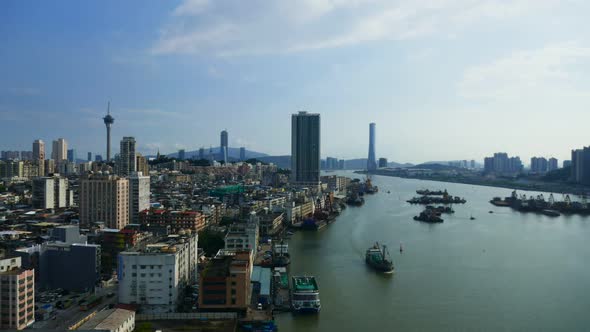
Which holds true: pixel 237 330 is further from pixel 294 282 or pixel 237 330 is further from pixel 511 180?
pixel 511 180

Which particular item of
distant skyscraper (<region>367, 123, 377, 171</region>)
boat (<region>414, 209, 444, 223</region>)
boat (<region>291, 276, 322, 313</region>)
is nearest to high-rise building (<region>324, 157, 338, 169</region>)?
distant skyscraper (<region>367, 123, 377, 171</region>)

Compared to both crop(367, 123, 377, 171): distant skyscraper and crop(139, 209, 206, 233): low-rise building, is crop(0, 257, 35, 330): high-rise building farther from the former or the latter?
crop(367, 123, 377, 171): distant skyscraper

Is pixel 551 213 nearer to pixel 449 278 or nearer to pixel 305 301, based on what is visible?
pixel 449 278

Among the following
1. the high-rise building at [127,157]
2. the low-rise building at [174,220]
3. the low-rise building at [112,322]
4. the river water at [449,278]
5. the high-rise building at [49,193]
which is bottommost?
the river water at [449,278]

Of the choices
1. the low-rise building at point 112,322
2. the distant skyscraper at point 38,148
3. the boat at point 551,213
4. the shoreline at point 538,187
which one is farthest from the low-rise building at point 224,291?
the distant skyscraper at point 38,148

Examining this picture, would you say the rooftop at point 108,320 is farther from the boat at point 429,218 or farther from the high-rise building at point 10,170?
the high-rise building at point 10,170

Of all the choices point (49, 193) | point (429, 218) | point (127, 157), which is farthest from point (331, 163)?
point (49, 193)

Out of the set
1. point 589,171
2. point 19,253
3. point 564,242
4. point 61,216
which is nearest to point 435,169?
point 589,171
